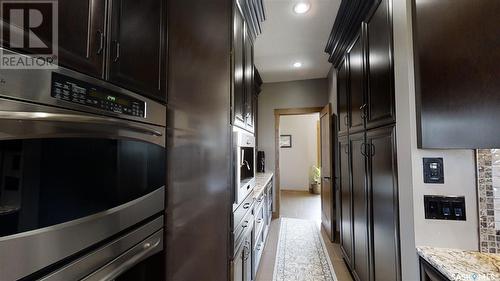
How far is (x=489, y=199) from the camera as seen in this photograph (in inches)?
42.1

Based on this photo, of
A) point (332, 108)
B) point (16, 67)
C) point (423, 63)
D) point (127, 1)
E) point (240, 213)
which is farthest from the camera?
point (332, 108)

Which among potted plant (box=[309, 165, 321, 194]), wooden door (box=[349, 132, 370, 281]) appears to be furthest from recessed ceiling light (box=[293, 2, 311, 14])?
potted plant (box=[309, 165, 321, 194])

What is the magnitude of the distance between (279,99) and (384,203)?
3195 mm

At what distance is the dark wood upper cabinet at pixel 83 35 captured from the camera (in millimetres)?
550

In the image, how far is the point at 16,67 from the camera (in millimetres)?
451

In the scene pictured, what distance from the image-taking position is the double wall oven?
45 cm

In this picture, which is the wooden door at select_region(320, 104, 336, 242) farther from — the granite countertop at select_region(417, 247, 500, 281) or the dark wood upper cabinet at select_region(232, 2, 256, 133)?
the granite countertop at select_region(417, 247, 500, 281)

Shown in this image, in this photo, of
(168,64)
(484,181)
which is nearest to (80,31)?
(168,64)

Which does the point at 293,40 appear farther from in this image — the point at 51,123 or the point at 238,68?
the point at 51,123

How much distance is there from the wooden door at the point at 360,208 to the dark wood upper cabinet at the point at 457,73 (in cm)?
83

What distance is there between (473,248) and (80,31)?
190 cm

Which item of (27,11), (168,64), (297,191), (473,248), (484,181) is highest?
(168,64)

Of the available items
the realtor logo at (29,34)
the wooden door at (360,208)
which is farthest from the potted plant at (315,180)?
the realtor logo at (29,34)

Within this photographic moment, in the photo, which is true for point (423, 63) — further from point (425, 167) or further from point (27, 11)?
point (27, 11)
